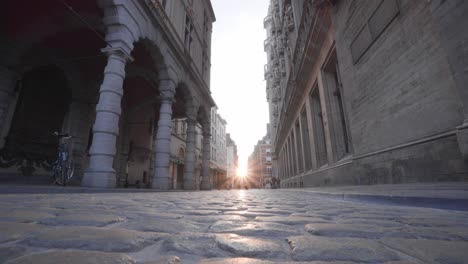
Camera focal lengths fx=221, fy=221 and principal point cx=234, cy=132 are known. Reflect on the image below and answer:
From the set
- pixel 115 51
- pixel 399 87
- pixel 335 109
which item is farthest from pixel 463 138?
pixel 115 51

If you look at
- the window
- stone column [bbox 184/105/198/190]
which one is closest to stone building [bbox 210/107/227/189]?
stone column [bbox 184/105/198/190]

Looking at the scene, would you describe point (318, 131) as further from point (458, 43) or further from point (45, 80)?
point (45, 80)

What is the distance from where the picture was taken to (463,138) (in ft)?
11.3

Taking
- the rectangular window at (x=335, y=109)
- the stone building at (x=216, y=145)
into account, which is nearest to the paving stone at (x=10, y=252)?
the rectangular window at (x=335, y=109)

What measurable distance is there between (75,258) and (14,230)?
0.65 metres

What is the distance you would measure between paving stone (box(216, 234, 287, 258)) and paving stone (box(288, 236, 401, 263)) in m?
0.06

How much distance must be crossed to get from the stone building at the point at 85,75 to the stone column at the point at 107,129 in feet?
0.08

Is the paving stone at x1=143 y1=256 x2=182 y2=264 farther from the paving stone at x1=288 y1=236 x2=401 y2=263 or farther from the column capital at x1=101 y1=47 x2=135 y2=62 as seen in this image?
the column capital at x1=101 y1=47 x2=135 y2=62

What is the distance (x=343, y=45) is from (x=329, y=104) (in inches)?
107

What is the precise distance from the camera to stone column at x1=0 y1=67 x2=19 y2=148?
8.34 m

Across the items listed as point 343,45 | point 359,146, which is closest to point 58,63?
point 343,45

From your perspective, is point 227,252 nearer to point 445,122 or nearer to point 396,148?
point 445,122

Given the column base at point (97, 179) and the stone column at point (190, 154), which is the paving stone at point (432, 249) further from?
the stone column at point (190, 154)

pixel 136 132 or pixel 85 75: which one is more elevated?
pixel 85 75
